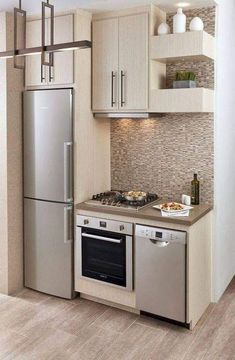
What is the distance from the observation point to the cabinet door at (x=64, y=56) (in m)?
3.50

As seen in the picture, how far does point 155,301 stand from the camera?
3.25m

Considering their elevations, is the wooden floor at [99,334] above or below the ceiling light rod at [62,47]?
below

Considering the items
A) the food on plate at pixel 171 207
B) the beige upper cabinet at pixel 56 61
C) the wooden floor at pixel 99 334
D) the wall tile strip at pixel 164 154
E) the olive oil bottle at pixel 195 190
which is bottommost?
the wooden floor at pixel 99 334

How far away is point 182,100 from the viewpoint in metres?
3.32

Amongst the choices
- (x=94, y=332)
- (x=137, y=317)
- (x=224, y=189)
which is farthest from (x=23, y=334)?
(x=224, y=189)

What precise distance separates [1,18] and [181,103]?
69.8 inches

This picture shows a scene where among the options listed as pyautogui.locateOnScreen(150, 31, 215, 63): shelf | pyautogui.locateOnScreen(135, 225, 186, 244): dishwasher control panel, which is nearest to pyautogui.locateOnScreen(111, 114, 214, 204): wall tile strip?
pyautogui.locateOnScreen(150, 31, 215, 63): shelf

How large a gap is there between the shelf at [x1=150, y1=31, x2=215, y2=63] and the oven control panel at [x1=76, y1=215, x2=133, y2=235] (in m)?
1.42

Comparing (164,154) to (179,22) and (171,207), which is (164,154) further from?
(179,22)

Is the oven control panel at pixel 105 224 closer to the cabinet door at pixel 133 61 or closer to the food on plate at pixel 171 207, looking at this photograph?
the food on plate at pixel 171 207

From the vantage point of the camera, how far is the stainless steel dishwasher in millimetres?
Answer: 3106

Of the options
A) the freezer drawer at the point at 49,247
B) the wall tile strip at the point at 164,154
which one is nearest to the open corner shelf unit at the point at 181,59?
the wall tile strip at the point at 164,154

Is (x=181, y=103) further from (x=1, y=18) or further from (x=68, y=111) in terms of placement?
(x=1, y=18)

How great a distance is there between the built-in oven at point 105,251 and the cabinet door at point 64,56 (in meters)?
1.23
